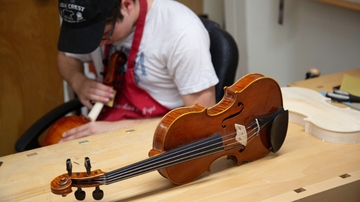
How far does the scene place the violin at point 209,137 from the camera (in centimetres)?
97

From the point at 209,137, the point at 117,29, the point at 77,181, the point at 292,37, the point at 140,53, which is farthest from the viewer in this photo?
the point at 292,37

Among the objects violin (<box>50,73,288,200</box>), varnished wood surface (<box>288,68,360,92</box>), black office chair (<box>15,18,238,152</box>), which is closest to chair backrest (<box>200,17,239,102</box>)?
black office chair (<box>15,18,238,152</box>)

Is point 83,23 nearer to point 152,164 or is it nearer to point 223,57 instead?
point 223,57

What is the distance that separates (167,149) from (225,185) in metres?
0.16

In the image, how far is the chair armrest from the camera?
161 cm

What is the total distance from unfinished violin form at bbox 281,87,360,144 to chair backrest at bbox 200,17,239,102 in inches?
8.5

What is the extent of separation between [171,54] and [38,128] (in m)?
0.56

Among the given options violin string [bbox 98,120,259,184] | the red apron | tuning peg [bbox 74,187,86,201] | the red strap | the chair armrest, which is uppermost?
the red strap


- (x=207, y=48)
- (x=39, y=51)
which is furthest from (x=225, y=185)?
(x=39, y=51)

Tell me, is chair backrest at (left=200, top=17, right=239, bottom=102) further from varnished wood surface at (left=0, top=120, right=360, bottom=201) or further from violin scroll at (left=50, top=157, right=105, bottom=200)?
violin scroll at (left=50, top=157, right=105, bottom=200)

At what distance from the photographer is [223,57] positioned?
160cm

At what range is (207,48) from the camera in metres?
1.52

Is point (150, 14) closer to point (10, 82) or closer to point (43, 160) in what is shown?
point (43, 160)

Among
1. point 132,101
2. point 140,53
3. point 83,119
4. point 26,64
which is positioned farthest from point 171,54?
point 26,64
